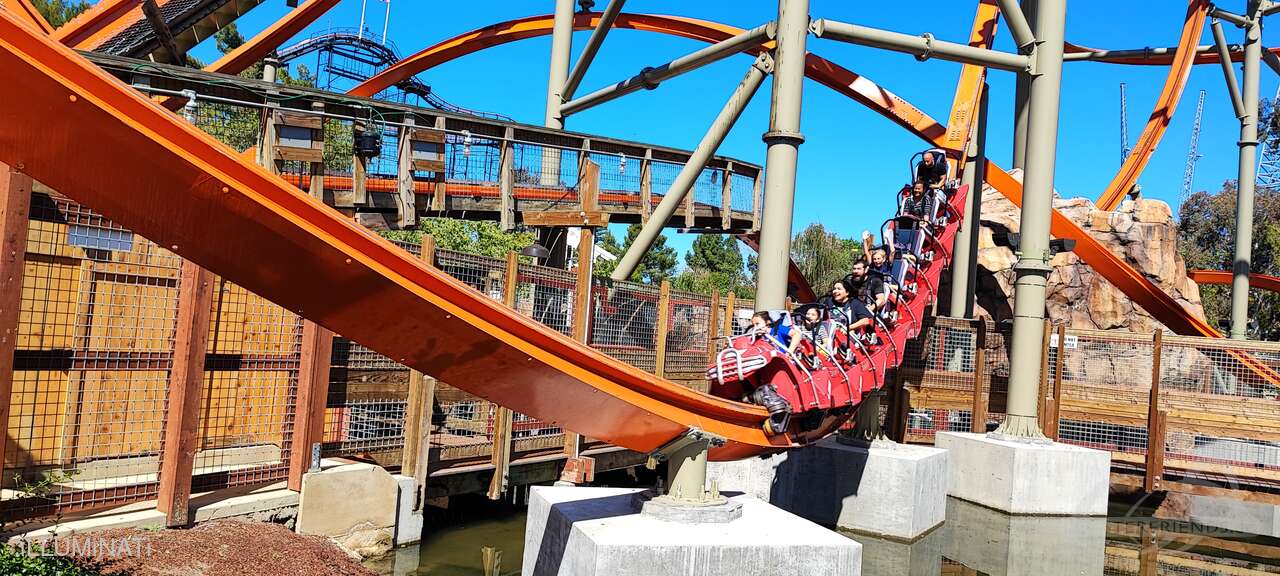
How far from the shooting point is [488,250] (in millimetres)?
27547

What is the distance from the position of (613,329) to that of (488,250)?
17.9 m

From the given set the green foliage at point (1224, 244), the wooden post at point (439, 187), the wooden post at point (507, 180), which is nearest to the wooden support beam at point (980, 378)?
the wooden post at point (507, 180)

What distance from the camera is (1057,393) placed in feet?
44.9

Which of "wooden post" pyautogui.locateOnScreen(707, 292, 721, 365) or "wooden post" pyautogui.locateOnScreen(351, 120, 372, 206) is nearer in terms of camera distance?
"wooden post" pyautogui.locateOnScreen(351, 120, 372, 206)

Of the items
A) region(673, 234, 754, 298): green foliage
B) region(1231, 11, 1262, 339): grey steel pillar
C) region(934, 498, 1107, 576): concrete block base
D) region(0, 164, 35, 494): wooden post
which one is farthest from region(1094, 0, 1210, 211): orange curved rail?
region(673, 234, 754, 298): green foliage

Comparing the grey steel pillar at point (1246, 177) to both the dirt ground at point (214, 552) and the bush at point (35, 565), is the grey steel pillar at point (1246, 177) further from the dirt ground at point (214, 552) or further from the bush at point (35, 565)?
the bush at point (35, 565)

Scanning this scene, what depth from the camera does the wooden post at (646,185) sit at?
13.7 meters

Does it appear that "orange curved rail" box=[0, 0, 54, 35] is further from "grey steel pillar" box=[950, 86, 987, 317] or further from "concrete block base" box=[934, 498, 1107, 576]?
"grey steel pillar" box=[950, 86, 987, 317]

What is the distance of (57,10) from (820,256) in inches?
1403

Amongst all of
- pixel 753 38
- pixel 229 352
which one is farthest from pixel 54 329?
pixel 753 38

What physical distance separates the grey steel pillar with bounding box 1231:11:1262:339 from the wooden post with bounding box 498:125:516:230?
15.6 metres

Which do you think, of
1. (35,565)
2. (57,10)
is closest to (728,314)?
(35,565)

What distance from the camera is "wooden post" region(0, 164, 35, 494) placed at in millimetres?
5488

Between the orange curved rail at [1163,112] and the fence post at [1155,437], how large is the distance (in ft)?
47.0
